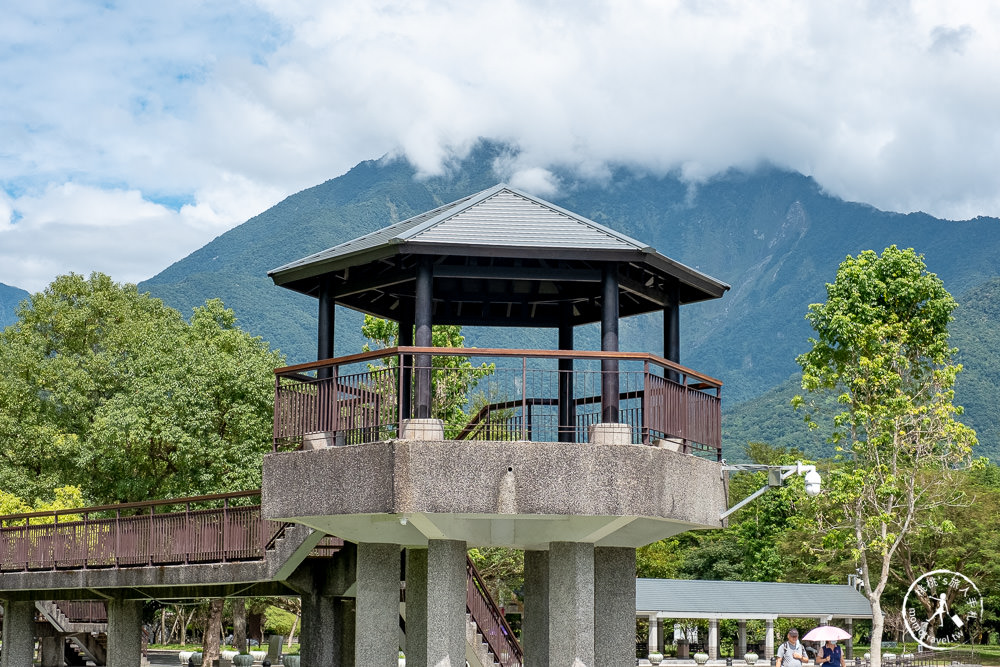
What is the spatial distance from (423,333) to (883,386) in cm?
2237

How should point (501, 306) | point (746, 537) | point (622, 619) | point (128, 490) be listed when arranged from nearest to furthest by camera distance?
1. point (622, 619)
2. point (501, 306)
3. point (128, 490)
4. point (746, 537)

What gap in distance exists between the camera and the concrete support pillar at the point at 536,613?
19.7 meters

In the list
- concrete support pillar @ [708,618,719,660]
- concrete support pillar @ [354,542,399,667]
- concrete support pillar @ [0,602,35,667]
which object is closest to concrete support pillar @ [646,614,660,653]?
concrete support pillar @ [708,618,719,660]

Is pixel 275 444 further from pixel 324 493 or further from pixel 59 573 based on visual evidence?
pixel 59 573

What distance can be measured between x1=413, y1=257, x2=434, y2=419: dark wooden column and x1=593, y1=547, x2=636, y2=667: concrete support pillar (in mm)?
4364

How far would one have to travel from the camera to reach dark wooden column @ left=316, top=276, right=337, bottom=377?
18609 millimetres

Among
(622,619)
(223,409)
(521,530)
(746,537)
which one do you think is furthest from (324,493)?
(746,537)

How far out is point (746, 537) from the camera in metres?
78.1

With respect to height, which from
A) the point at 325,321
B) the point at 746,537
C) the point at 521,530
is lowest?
the point at 746,537

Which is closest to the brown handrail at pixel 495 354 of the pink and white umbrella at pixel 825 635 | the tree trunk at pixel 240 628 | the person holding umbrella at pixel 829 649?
the person holding umbrella at pixel 829 649

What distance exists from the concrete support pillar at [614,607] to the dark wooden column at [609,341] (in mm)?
3004

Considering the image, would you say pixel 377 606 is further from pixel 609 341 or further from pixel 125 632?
pixel 125 632

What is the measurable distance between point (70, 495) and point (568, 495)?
1139 inches

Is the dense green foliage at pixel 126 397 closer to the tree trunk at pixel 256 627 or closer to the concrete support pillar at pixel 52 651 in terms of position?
the concrete support pillar at pixel 52 651
